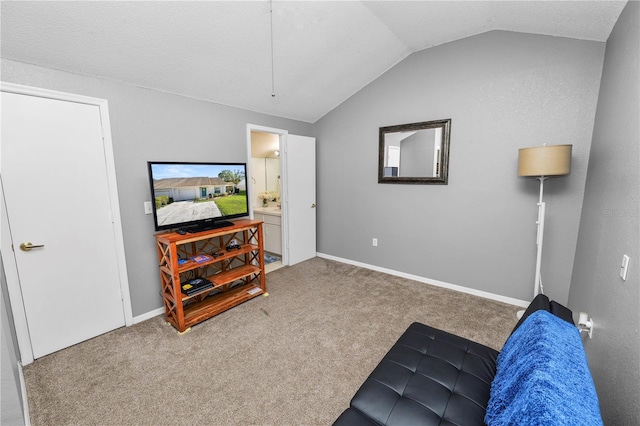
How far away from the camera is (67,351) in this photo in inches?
86.7

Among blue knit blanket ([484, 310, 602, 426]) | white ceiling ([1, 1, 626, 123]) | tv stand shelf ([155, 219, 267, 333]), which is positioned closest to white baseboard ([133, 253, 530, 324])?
tv stand shelf ([155, 219, 267, 333])

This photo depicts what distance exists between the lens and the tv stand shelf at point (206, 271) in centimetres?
244

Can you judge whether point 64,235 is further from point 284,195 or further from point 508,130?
point 508,130

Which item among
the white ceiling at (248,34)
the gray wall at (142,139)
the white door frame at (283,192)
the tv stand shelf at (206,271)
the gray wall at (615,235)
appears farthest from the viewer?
the white door frame at (283,192)

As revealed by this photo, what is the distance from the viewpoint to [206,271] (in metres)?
3.07

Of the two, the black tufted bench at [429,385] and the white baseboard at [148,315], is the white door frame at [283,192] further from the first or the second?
the black tufted bench at [429,385]

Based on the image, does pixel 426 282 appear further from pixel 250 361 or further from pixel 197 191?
pixel 197 191

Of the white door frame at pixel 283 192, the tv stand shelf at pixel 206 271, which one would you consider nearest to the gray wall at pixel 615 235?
the tv stand shelf at pixel 206 271

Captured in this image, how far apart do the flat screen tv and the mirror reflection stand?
191 cm

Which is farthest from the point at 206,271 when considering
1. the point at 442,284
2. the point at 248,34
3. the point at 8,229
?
the point at 442,284

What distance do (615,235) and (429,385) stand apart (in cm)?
134

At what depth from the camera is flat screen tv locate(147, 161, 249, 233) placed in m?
2.46

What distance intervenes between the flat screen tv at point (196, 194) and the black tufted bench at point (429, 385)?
7.00 ft

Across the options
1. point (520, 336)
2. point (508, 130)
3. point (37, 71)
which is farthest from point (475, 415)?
point (37, 71)
